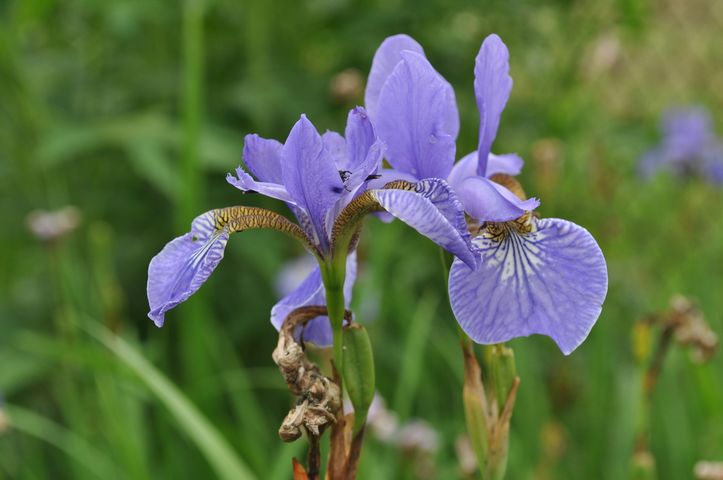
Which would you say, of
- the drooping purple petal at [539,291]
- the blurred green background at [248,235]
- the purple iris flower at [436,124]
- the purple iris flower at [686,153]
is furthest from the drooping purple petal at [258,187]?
the purple iris flower at [686,153]

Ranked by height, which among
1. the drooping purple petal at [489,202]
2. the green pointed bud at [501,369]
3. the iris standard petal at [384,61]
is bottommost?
the green pointed bud at [501,369]

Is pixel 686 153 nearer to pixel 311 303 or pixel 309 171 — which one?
pixel 311 303

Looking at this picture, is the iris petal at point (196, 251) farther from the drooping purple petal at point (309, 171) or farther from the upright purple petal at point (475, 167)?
the upright purple petal at point (475, 167)

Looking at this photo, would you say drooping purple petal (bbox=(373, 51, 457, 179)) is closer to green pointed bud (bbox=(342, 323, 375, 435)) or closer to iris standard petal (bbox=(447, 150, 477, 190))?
iris standard petal (bbox=(447, 150, 477, 190))

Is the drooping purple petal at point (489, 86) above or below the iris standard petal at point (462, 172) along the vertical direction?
above

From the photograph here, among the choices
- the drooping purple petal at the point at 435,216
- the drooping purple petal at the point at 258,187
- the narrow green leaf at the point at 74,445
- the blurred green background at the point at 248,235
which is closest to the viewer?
the drooping purple petal at the point at 435,216

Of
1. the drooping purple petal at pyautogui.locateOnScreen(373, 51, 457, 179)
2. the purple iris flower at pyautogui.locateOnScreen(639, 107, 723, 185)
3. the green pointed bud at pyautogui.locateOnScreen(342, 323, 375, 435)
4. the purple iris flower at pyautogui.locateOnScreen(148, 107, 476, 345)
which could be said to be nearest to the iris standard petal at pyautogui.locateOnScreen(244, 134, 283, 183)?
the purple iris flower at pyautogui.locateOnScreen(148, 107, 476, 345)

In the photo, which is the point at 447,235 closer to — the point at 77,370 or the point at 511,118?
the point at 77,370

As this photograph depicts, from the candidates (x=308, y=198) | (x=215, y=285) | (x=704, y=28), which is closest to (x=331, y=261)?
(x=308, y=198)
